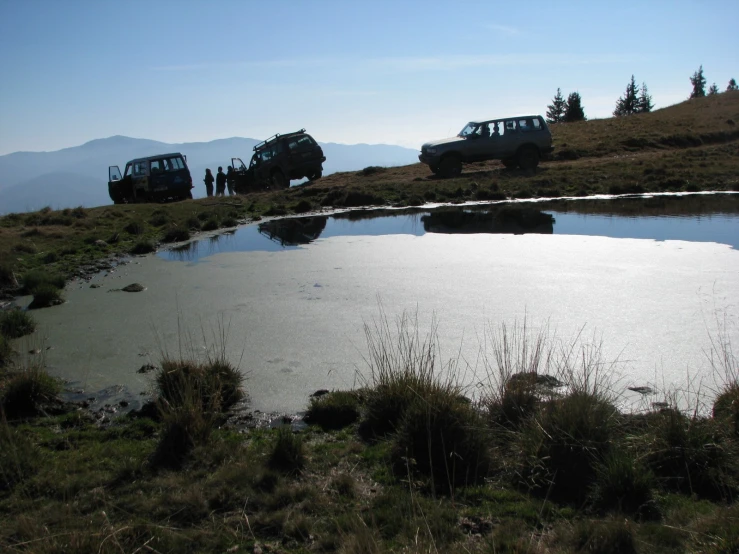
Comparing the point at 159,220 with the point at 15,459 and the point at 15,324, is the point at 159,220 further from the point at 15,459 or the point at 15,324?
the point at 15,459

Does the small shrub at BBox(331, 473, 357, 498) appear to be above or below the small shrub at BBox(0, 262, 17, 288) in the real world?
below

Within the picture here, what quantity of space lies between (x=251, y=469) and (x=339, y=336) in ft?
9.45

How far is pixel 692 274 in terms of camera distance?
8602 mm

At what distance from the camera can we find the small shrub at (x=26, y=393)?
203 inches

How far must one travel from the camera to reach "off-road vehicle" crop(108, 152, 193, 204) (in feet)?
77.6

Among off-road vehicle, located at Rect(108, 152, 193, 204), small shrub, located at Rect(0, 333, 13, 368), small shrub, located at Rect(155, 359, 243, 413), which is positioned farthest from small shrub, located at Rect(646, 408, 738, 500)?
off-road vehicle, located at Rect(108, 152, 193, 204)

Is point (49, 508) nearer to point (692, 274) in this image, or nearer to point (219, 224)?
point (692, 274)

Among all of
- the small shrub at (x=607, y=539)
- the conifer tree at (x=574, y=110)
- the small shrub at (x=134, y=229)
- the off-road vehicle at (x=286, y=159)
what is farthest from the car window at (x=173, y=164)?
the conifer tree at (x=574, y=110)

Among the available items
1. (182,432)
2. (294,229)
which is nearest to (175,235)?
(294,229)

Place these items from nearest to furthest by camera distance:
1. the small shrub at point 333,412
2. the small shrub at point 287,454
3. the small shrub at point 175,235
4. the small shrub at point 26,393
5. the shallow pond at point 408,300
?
the small shrub at point 287,454
the small shrub at point 333,412
the small shrub at point 26,393
the shallow pond at point 408,300
the small shrub at point 175,235

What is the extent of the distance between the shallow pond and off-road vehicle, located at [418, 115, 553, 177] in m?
9.27

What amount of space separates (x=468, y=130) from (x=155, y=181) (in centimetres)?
1115

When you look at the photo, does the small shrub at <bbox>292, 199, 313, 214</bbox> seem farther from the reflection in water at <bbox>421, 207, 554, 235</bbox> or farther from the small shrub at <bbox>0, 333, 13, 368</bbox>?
the small shrub at <bbox>0, 333, 13, 368</bbox>

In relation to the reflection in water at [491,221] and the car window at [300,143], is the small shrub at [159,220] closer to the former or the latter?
the reflection in water at [491,221]
